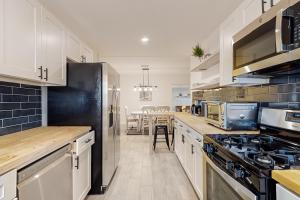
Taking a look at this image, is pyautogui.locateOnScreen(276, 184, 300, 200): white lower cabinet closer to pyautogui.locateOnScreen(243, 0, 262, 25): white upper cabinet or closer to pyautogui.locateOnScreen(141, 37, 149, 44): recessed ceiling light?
pyautogui.locateOnScreen(243, 0, 262, 25): white upper cabinet

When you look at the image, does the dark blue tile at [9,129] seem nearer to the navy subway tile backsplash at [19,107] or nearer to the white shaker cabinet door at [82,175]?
the navy subway tile backsplash at [19,107]

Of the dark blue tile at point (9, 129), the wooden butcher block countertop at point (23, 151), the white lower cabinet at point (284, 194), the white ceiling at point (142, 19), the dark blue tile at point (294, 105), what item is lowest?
the white lower cabinet at point (284, 194)

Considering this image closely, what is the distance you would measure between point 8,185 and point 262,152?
4.34ft

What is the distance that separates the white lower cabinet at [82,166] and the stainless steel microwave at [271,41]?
157 cm

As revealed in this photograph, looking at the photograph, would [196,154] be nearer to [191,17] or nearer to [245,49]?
[245,49]

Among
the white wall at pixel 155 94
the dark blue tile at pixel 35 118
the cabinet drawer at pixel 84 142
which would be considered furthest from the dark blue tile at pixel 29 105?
the white wall at pixel 155 94

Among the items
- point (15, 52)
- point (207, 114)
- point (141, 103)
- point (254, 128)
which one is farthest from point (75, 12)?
point (141, 103)

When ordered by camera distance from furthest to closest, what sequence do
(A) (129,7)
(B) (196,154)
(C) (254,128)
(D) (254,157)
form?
1. (A) (129,7)
2. (B) (196,154)
3. (C) (254,128)
4. (D) (254,157)

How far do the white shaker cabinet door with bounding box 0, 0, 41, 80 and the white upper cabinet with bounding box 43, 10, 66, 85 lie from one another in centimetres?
14

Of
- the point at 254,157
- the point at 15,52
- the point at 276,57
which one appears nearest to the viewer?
the point at 254,157

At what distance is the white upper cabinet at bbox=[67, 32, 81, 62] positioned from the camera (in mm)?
2795

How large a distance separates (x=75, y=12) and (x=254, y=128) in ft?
8.09

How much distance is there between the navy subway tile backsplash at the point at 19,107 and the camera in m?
2.01

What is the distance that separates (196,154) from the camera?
7.97 feet
